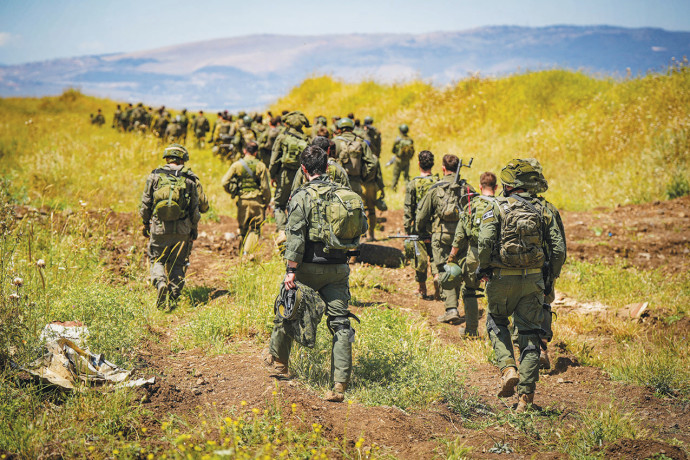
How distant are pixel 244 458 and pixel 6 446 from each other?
1.37 m

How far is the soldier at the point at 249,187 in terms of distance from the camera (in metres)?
8.05

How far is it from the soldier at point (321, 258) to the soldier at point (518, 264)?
1.05 metres

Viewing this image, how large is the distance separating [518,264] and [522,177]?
0.69 metres

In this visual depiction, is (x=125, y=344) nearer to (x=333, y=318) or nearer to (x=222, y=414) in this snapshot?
(x=222, y=414)

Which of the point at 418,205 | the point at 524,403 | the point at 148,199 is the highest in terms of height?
the point at 148,199

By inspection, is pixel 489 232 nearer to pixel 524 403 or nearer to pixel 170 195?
pixel 524 403

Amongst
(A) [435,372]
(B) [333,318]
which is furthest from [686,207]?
(B) [333,318]

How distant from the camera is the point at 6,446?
9.96 feet

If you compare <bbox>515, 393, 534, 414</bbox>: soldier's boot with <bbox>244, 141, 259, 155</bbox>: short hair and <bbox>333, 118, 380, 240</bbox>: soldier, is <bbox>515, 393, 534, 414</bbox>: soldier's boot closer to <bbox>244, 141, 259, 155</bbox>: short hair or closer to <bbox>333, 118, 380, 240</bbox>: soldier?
<bbox>244, 141, 259, 155</bbox>: short hair

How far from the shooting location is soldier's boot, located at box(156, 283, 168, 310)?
20.2 feet

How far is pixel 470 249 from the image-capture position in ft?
17.2

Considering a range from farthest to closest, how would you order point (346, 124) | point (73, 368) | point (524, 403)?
point (346, 124)
point (524, 403)
point (73, 368)

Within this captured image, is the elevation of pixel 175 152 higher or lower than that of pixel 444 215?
higher

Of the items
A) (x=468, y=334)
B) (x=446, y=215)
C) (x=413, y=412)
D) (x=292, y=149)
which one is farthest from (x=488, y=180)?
(x=292, y=149)
